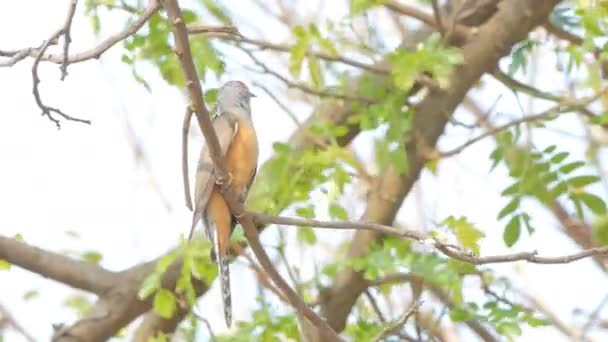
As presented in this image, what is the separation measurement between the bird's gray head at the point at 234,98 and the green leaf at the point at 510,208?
0.81 meters

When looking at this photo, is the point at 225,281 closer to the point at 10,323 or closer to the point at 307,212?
the point at 307,212

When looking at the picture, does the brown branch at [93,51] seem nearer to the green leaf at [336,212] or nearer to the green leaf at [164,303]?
the green leaf at [336,212]

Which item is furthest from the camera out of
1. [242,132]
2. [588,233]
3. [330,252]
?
[330,252]

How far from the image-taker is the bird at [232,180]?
9.44 feet

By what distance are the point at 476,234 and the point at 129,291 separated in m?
1.20

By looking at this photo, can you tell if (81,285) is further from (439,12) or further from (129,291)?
(439,12)

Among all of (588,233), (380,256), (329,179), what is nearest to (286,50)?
(329,179)

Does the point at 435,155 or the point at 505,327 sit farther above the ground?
the point at 435,155

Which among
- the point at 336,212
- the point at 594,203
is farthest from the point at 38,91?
the point at 594,203

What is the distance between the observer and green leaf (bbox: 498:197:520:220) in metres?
3.42

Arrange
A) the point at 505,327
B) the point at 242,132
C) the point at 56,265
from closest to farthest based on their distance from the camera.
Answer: the point at 242,132
the point at 505,327
the point at 56,265

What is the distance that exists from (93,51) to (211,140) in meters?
0.34

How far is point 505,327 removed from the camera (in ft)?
10.9

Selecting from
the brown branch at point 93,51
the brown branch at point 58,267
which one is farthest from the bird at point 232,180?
the brown branch at point 58,267
